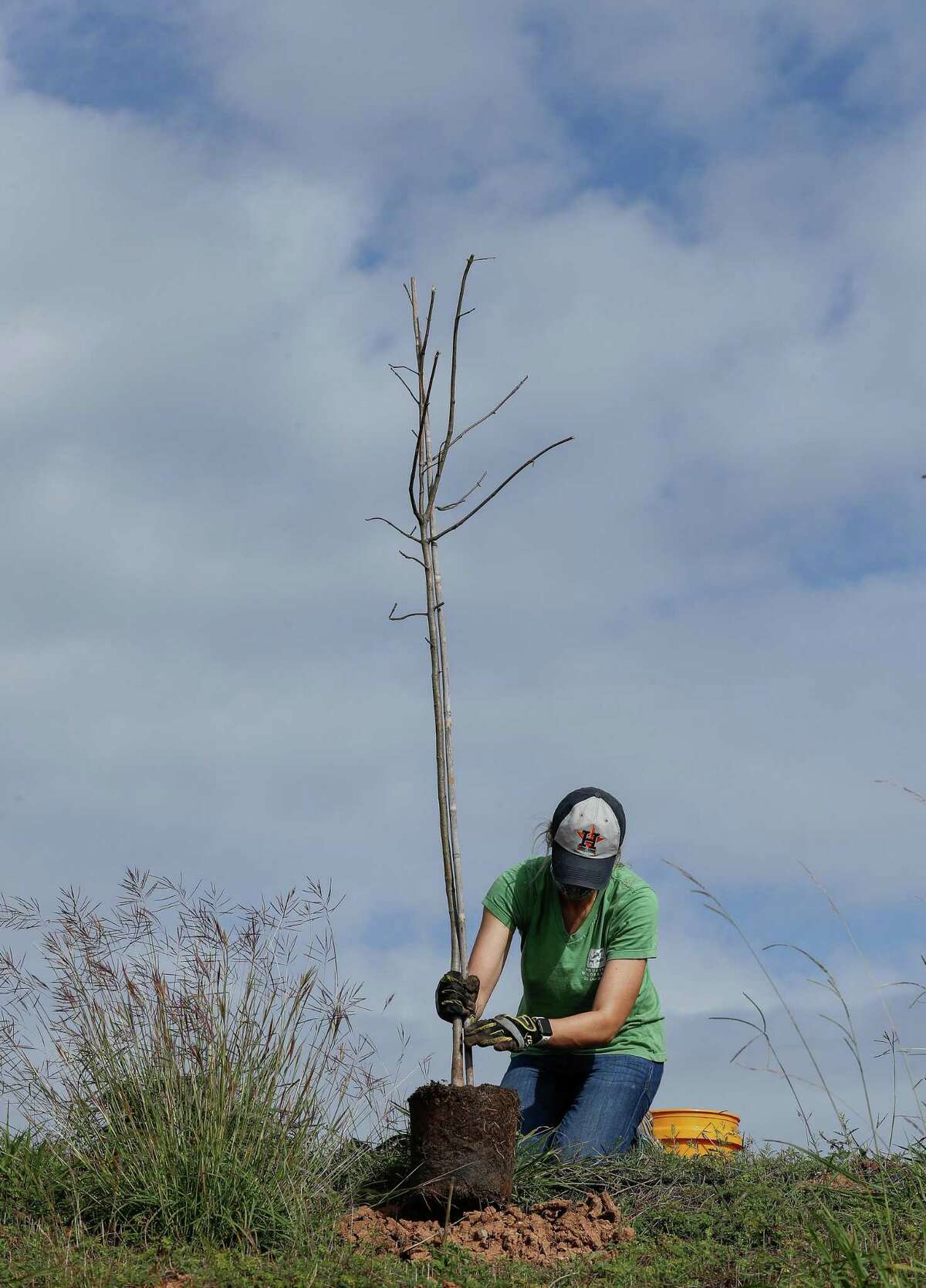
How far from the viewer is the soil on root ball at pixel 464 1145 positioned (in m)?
4.38

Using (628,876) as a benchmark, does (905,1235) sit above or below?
below

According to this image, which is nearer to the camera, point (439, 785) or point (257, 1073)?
point (257, 1073)

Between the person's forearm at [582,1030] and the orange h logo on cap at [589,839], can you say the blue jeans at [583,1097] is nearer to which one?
the person's forearm at [582,1030]

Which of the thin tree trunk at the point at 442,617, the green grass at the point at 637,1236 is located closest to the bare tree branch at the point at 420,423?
the thin tree trunk at the point at 442,617

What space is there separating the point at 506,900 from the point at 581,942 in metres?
0.34

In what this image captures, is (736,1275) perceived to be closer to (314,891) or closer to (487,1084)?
(487,1084)

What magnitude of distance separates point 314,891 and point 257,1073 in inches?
28.1

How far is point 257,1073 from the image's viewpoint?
443 centimetres

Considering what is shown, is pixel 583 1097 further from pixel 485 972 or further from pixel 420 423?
pixel 420 423

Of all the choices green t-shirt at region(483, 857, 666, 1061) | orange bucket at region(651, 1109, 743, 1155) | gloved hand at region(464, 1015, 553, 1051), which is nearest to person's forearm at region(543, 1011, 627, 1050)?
gloved hand at region(464, 1015, 553, 1051)

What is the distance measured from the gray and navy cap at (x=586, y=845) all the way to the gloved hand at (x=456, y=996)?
2.02ft

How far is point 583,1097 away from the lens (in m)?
5.13

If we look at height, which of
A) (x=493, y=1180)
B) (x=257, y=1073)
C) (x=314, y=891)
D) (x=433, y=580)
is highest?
(x=433, y=580)

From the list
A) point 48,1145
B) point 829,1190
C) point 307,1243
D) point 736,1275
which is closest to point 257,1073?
point 307,1243
